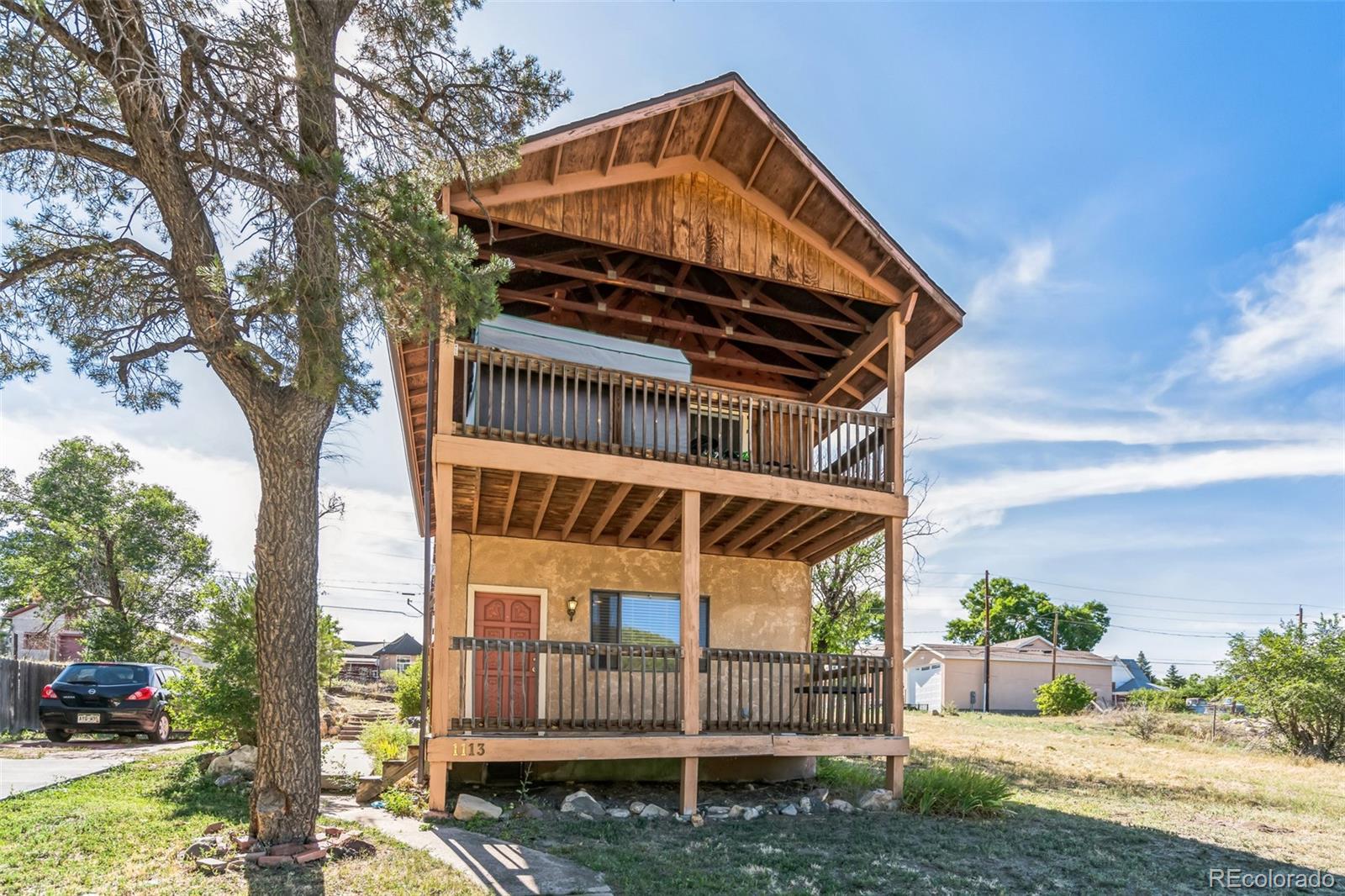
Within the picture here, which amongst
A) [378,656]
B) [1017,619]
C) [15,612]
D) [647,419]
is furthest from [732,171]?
[1017,619]

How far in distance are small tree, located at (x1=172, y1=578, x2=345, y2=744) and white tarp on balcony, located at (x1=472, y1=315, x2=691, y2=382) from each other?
472 cm

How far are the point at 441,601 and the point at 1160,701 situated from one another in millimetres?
34269

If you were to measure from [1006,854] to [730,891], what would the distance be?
3.13 metres

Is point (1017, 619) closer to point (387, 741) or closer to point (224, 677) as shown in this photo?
point (387, 741)

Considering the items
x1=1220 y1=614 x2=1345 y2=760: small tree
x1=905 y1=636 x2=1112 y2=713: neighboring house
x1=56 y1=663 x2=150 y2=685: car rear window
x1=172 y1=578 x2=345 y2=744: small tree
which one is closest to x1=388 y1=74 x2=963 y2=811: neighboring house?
x1=172 y1=578 x2=345 y2=744: small tree

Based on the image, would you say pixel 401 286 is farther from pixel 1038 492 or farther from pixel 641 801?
pixel 1038 492

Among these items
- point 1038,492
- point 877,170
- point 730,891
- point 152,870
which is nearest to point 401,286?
point 152,870

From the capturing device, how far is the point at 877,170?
15625 millimetres

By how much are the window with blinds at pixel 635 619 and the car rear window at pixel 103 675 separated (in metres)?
9.00

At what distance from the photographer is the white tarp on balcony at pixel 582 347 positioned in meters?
10.6

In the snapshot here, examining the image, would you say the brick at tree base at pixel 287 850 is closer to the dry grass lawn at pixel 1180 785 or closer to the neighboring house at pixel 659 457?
the neighboring house at pixel 659 457

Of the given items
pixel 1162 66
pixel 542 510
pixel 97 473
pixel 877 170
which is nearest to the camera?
pixel 542 510

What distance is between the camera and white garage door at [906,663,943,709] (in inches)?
1810

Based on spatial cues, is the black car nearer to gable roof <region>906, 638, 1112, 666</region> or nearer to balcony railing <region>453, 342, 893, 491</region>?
balcony railing <region>453, 342, 893, 491</region>
